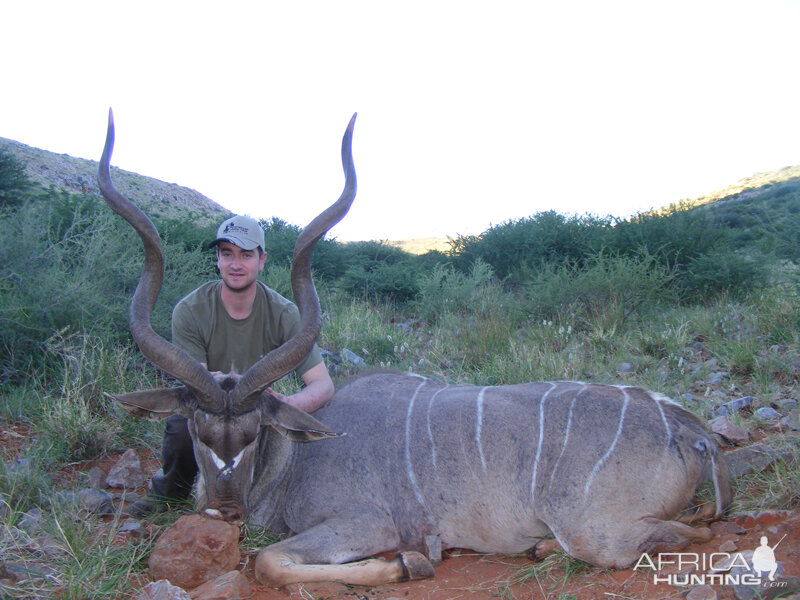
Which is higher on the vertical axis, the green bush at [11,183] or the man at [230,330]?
the green bush at [11,183]

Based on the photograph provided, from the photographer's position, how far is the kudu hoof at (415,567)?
132 inches

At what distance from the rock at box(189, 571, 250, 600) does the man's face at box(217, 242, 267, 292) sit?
1.79 meters

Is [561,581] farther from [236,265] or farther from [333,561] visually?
[236,265]

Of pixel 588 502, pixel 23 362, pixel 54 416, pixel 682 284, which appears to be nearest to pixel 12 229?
pixel 23 362

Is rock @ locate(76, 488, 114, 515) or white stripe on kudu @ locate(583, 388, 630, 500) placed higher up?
white stripe on kudu @ locate(583, 388, 630, 500)

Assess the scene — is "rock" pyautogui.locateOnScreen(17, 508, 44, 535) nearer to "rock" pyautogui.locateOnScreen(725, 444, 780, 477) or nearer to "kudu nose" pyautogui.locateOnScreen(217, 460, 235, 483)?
"kudu nose" pyautogui.locateOnScreen(217, 460, 235, 483)

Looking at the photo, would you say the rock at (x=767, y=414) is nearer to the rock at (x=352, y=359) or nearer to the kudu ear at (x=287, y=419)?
the kudu ear at (x=287, y=419)

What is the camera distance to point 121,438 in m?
5.16

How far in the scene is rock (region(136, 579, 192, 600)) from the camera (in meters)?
2.79

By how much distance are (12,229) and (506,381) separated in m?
5.62

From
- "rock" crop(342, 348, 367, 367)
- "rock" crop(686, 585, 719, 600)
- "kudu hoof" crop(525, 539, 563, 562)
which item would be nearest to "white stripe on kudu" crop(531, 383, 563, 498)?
"kudu hoof" crop(525, 539, 563, 562)

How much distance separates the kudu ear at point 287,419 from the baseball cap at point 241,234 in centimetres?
106

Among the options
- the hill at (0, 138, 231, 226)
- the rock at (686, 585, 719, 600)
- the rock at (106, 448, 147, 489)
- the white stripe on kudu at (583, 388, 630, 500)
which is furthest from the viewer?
the hill at (0, 138, 231, 226)

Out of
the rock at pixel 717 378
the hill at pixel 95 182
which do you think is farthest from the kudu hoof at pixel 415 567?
the hill at pixel 95 182
